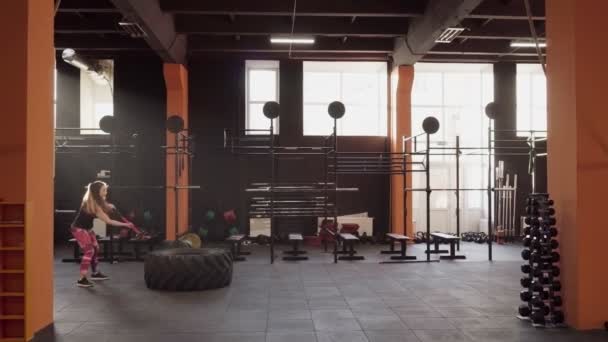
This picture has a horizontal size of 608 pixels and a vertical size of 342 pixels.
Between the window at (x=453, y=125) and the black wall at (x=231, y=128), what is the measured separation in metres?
1.45

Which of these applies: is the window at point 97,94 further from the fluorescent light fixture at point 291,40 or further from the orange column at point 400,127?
the orange column at point 400,127

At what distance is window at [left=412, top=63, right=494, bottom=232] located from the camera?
996 cm

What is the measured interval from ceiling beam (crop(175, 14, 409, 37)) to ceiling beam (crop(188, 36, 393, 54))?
0.80 metres

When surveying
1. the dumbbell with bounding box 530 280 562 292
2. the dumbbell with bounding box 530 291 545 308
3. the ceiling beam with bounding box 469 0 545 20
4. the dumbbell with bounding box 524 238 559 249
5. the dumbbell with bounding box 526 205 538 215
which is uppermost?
the ceiling beam with bounding box 469 0 545 20

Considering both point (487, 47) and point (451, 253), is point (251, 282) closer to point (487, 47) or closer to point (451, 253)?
point (451, 253)

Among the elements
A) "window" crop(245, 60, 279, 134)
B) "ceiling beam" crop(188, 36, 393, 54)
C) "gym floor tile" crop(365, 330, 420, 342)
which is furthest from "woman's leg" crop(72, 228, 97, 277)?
"window" crop(245, 60, 279, 134)

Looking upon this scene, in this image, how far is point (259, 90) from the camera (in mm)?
9750

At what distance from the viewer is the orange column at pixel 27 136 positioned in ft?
11.3

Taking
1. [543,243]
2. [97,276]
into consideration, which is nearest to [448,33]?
[543,243]

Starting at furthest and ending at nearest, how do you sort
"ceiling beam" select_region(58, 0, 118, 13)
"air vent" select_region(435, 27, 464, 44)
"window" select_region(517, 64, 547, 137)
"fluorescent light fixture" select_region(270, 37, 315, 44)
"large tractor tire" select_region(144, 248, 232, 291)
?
"window" select_region(517, 64, 547, 137) → "fluorescent light fixture" select_region(270, 37, 315, 44) → "ceiling beam" select_region(58, 0, 118, 13) → "air vent" select_region(435, 27, 464, 44) → "large tractor tire" select_region(144, 248, 232, 291)

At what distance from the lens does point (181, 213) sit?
8.83 m

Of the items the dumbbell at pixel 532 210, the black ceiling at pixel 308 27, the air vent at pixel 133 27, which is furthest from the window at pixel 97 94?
the dumbbell at pixel 532 210

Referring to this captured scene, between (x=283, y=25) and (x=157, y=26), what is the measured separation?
1993 millimetres

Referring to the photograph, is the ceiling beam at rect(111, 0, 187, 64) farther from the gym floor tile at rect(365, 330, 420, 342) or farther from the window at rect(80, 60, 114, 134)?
the gym floor tile at rect(365, 330, 420, 342)
